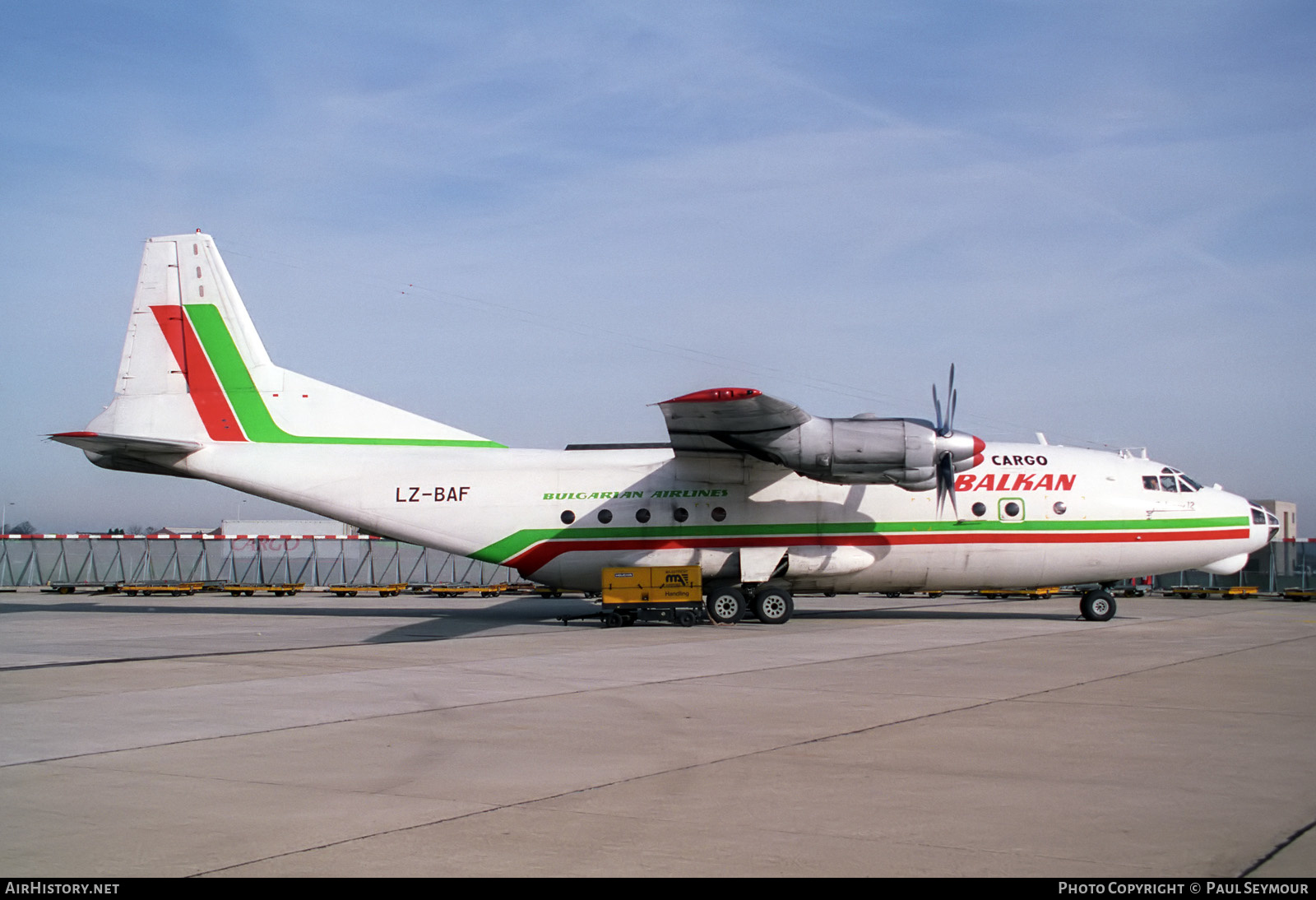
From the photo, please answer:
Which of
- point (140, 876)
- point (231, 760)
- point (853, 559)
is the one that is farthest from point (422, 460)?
point (140, 876)

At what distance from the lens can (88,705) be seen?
12.3 m

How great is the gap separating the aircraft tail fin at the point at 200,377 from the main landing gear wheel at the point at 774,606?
10.9 metres

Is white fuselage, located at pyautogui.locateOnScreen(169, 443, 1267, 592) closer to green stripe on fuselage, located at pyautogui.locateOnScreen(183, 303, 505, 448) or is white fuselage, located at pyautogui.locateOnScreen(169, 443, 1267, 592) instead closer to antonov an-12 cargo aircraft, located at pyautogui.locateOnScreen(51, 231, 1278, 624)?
antonov an-12 cargo aircraft, located at pyautogui.locateOnScreen(51, 231, 1278, 624)

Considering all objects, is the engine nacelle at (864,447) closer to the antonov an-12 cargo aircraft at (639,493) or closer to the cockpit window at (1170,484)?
the antonov an-12 cargo aircraft at (639,493)

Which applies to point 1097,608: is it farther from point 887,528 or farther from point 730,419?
point 730,419

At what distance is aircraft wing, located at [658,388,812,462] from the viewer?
21203mm

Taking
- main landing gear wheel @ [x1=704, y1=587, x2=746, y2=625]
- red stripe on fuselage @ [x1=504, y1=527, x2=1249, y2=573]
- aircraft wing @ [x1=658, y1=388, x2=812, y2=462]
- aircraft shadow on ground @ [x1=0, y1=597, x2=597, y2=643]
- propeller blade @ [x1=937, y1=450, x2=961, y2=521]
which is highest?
aircraft wing @ [x1=658, y1=388, x2=812, y2=462]

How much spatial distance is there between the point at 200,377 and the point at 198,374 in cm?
7

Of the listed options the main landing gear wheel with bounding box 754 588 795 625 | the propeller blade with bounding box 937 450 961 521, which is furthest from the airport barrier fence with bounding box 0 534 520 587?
the propeller blade with bounding box 937 450 961 521

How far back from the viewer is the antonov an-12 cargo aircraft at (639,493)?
25016mm

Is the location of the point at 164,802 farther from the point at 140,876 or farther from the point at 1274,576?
the point at 1274,576

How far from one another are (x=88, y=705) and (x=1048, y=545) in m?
20.2

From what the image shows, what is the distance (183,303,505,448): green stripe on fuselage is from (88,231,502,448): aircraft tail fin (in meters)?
0.02

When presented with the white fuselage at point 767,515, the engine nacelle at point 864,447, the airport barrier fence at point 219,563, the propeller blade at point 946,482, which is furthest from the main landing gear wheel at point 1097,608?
the airport barrier fence at point 219,563
